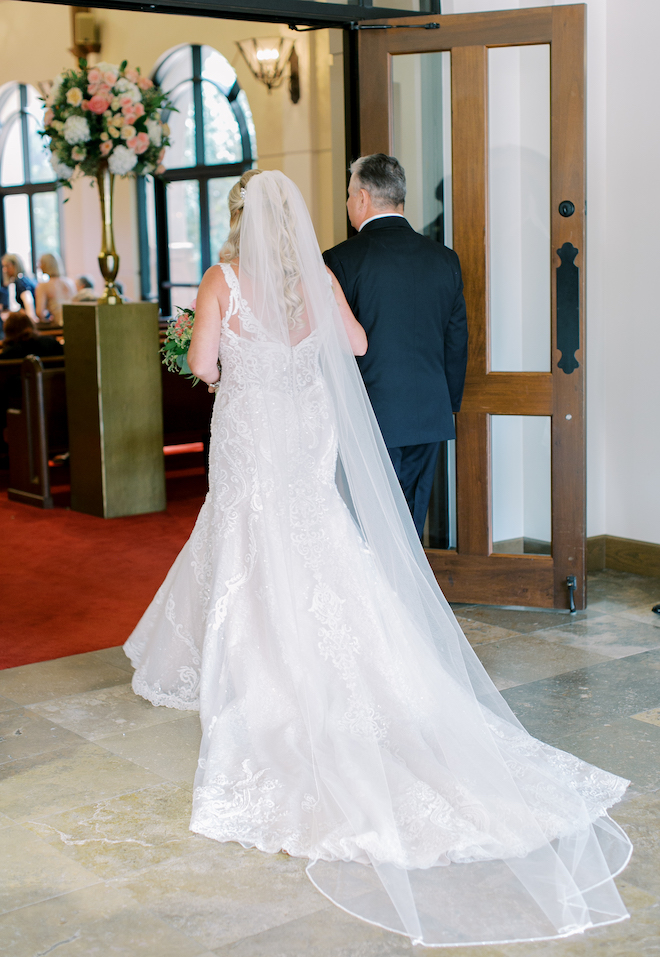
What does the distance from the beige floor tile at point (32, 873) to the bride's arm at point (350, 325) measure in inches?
69.8

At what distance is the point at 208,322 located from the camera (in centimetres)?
332

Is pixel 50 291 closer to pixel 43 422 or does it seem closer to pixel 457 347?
pixel 43 422

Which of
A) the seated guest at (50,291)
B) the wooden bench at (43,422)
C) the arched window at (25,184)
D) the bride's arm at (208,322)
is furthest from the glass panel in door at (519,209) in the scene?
the arched window at (25,184)

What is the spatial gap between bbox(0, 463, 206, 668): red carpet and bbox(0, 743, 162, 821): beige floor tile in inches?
40.4

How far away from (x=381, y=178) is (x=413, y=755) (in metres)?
2.13

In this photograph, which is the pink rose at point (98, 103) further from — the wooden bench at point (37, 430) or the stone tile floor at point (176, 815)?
the stone tile floor at point (176, 815)

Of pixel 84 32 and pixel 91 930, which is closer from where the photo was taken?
pixel 91 930

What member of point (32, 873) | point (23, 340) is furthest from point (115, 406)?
point (32, 873)

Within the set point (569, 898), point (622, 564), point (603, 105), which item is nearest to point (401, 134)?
point (603, 105)

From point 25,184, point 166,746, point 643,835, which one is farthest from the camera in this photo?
point 25,184

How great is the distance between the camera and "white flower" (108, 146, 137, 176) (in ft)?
21.8

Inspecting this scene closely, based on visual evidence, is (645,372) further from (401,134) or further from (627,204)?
(401,134)

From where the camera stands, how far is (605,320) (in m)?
5.35

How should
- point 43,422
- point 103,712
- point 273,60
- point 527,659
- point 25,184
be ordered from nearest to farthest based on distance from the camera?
point 103,712, point 527,659, point 43,422, point 273,60, point 25,184
